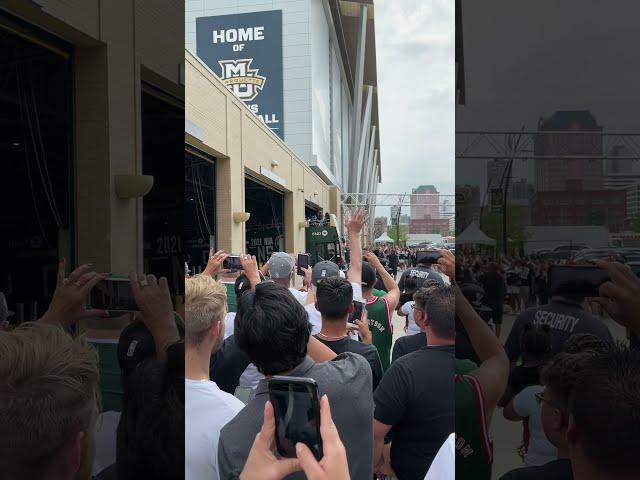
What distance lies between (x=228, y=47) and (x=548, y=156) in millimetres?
30936

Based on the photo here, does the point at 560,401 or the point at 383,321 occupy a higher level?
the point at 560,401

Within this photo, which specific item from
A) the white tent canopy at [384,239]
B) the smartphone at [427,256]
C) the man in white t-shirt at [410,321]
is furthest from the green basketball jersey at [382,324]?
the white tent canopy at [384,239]

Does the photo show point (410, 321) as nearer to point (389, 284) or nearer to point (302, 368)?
point (389, 284)

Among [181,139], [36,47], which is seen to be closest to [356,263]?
[181,139]

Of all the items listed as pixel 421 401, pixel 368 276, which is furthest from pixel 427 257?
pixel 421 401

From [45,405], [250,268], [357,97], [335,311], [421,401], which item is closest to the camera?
[45,405]

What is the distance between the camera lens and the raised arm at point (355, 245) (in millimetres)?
2504

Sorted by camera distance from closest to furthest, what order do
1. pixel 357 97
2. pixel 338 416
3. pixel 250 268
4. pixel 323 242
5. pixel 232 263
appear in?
pixel 338 416 < pixel 250 268 < pixel 232 263 < pixel 323 242 < pixel 357 97

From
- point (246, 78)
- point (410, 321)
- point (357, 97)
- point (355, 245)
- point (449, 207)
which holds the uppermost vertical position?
point (357, 97)

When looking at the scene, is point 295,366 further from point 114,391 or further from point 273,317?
point 114,391

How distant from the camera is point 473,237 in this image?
956 millimetres

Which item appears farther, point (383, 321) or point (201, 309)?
point (383, 321)

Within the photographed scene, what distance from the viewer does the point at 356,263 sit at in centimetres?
Result: 252

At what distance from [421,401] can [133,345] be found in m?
0.93
